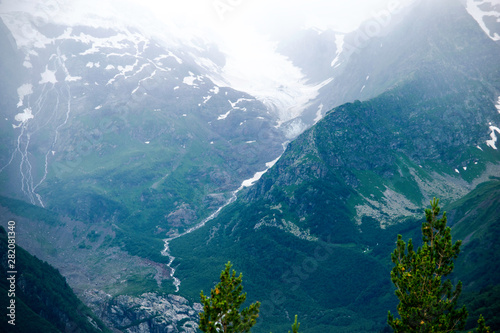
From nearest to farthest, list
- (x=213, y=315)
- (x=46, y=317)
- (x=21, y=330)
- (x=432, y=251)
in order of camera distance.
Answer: (x=213, y=315), (x=432, y=251), (x=21, y=330), (x=46, y=317)

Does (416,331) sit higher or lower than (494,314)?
higher

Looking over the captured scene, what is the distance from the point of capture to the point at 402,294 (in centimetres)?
4419

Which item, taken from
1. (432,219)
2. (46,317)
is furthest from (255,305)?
(46,317)

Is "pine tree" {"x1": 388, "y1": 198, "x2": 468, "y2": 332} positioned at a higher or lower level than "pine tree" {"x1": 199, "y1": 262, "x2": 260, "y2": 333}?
lower

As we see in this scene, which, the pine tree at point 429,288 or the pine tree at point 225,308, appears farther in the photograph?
the pine tree at point 429,288

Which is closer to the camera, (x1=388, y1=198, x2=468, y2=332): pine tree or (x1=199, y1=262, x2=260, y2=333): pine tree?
(x1=199, y1=262, x2=260, y2=333): pine tree

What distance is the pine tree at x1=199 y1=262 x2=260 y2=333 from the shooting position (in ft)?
137

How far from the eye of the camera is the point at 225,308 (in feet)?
138

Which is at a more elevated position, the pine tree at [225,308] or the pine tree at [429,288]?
the pine tree at [225,308]

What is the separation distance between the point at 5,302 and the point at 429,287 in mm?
181067

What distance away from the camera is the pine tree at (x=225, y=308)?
41688 millimetres

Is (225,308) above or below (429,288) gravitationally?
above

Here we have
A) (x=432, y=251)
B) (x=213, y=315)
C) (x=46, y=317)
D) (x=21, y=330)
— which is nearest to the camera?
(x=213, y=315)

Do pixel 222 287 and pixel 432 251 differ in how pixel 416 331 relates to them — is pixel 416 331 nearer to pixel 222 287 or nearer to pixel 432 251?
pixel 432 251
